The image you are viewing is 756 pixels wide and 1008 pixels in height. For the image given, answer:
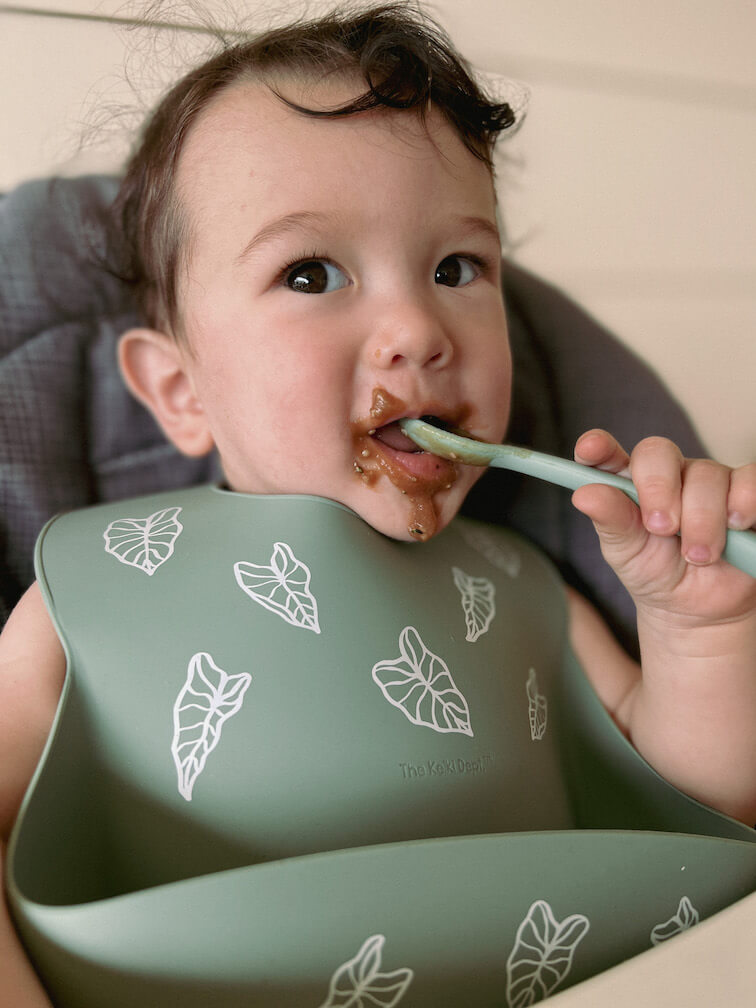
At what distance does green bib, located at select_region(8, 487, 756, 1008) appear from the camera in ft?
1.42

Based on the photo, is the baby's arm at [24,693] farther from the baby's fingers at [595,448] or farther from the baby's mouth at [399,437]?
the baby's fingers at [595,448]

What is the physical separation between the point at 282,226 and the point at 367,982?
501 millimetres

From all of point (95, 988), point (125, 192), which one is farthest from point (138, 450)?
point (95, 988)

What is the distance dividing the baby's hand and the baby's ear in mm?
394

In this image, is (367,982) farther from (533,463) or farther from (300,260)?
(300,260)

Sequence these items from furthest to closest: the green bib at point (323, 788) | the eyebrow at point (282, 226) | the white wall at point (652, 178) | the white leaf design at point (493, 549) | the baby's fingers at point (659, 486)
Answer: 1. the white wall at point (652, 178)
2. the white leaf design at point (493, 549)
3. the eyebrow at point (282, 226)
4. the baby's fingers at point (659, 486)
5. the green bib at point (323, 788)

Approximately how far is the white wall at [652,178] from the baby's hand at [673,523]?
1.51 feet

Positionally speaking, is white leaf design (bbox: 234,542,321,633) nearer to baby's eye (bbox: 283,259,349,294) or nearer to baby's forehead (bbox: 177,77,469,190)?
baby's eye (bbox: 283,259,349,294)

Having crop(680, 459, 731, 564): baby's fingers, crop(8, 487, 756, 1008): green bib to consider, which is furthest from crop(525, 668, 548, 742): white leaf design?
crop(680, 459, 731, 564): baby's fingers

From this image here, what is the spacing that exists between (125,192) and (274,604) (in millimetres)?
474

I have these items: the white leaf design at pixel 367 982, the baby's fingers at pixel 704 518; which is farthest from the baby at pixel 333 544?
A: the white leaf design at pixel 367 982

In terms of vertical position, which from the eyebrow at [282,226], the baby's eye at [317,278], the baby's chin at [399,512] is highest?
the eyebrow at [282,226]

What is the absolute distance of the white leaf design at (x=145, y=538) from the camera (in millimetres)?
661

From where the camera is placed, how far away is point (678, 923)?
501 mm
